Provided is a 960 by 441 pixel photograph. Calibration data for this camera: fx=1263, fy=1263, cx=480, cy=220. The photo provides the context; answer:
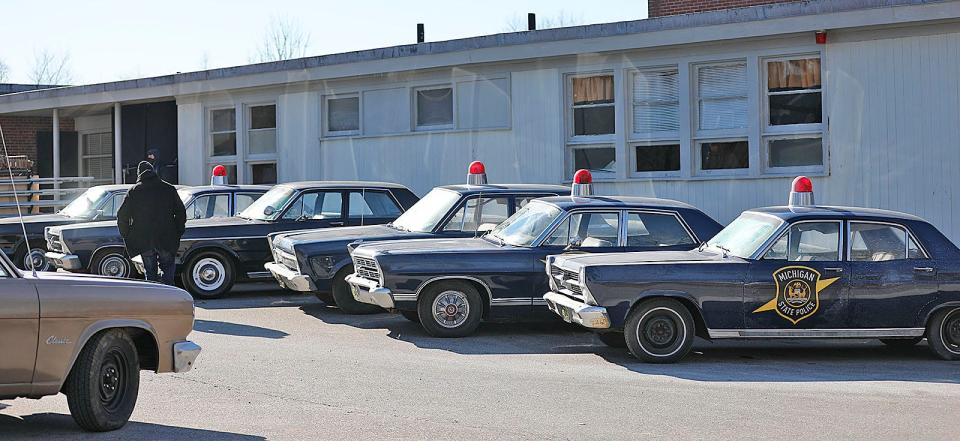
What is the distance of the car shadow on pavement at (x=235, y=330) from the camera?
40.8 feet

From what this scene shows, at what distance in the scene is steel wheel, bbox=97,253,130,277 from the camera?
52.7ft

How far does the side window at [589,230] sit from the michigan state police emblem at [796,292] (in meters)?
2.13

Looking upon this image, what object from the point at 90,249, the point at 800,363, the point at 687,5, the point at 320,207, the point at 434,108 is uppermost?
the point at 687,5

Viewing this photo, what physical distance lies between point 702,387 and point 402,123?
493 inches

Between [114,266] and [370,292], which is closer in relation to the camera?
[370,292]

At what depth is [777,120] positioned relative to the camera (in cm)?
1720

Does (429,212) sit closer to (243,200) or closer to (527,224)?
(527,224)

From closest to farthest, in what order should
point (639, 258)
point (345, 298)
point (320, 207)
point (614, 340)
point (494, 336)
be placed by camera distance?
point (639, 258) → point (614, 340) → point (494, 336) → point (345, 298) → point (320, 207)

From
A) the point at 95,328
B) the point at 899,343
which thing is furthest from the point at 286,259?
the point at 95,328

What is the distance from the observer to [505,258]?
12406 millimetres

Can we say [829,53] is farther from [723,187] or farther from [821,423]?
[821,423]

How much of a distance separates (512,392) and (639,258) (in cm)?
255

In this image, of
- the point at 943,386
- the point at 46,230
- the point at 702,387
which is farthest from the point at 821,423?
the point at 46,230

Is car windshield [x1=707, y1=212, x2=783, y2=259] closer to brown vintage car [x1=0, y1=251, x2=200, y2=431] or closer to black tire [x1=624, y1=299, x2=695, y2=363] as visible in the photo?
black tire [x1=624, y1=299, x2=695, y2=363]
